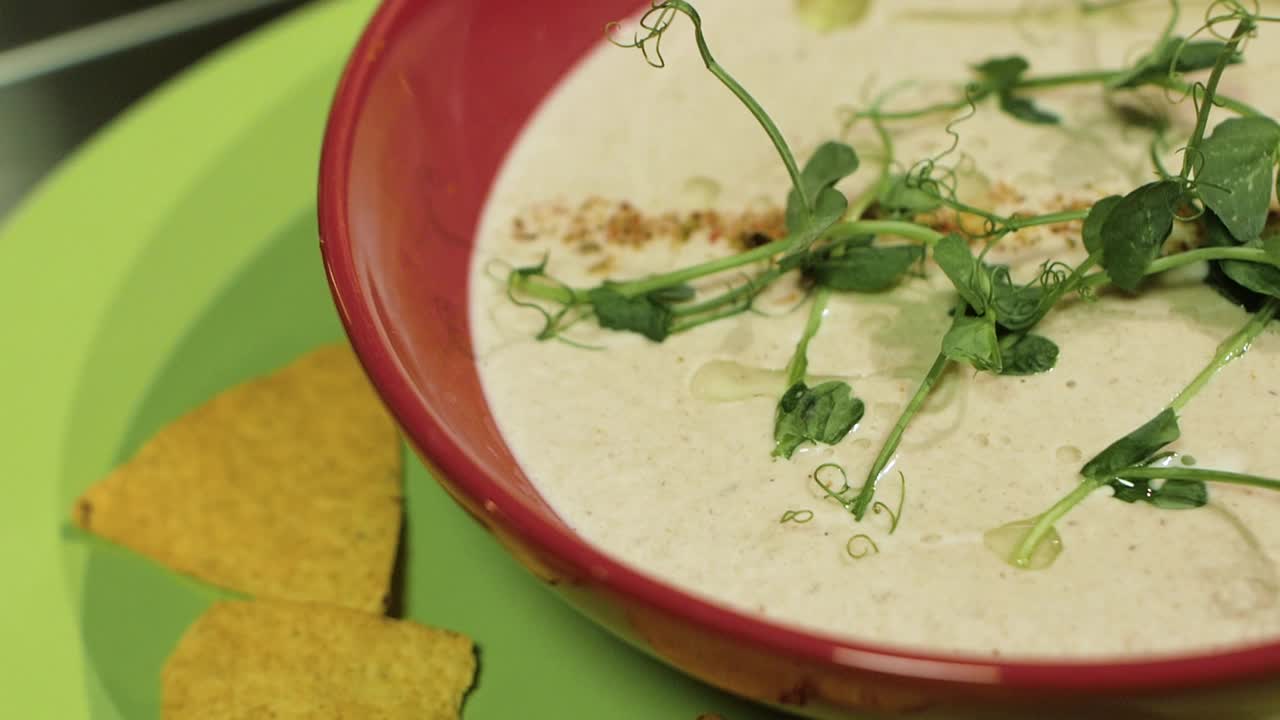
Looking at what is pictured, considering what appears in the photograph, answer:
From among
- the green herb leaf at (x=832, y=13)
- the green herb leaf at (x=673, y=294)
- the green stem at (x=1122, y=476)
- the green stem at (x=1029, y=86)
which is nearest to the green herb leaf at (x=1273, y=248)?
the green stem at (x=1122, y=476)

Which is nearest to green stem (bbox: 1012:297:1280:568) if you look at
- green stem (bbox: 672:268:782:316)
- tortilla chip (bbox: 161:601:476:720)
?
green stem (bbox: 672:268:782:316)

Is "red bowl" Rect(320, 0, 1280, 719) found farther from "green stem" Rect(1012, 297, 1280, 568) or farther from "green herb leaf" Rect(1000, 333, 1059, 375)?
"green herb leaf" Rect(1000, 333, 1059, 375)

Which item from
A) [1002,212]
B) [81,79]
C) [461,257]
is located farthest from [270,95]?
[1002,212]

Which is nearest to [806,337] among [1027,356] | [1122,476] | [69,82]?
[1027,356]

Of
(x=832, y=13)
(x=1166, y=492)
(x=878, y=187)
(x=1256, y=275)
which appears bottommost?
(x=1166, y=492)

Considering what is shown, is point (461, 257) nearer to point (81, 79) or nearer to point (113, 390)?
point (113, 390)

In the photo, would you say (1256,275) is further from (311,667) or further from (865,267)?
(311,667)

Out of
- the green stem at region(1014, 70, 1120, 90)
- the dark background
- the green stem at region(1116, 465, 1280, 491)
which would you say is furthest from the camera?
the dark background

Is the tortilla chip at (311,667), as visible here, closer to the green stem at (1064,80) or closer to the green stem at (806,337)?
the green stem at (806,337)
